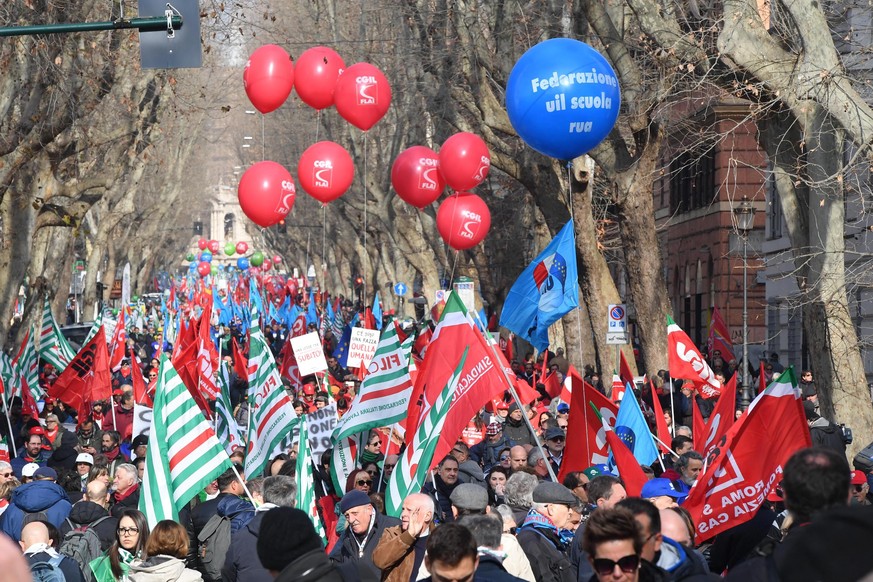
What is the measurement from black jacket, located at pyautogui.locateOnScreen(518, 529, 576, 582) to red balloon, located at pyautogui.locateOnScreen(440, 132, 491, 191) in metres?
13.3

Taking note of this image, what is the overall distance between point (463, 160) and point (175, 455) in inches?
464

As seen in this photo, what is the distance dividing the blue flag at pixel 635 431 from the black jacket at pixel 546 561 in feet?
11.9

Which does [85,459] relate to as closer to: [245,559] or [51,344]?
[245,559]

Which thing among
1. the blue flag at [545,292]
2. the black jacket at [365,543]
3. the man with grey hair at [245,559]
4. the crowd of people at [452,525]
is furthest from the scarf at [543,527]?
the blue flag at [545,292]

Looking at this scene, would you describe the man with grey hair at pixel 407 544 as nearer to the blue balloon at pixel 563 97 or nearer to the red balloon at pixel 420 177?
the blue balloon at pixel 563 97

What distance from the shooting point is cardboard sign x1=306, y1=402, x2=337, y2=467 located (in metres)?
12.6

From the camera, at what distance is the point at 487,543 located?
19.4ft

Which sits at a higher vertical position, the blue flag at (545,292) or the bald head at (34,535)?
the blue flag at (545,292)

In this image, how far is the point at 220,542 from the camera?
28.8 feet

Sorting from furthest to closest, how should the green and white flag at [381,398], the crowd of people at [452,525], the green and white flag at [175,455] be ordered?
1. the green and white flag at [381,398]
2. the green and white flag at [175,455]
3. the crowd of people at [452,525]

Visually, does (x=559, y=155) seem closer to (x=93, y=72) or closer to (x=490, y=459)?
(x=490, y=459)

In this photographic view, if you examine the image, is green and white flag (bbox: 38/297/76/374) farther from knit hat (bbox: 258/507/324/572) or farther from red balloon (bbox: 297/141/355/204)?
knit hat (bbox: 258/507/324/572)

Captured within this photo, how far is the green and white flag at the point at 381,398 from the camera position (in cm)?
1105

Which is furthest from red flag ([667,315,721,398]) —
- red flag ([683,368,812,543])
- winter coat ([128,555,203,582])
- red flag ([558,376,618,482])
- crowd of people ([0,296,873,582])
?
winter coat ([128,555,203,582])
